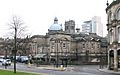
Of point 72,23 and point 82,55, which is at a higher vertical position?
point 72,23

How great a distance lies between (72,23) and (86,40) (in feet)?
102

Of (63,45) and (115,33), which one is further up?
(115,33)

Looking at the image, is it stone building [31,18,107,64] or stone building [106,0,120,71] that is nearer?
stone building [106,0,120,71]

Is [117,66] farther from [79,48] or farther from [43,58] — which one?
[79,48]

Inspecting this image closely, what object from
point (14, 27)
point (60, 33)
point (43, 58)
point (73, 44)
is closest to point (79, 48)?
point (73, 44)

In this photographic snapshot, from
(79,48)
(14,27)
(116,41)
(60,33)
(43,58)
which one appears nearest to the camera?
(14,27)

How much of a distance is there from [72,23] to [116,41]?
98014 mm

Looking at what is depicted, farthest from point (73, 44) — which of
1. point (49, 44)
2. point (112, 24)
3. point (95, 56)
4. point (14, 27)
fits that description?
point (14, 27)

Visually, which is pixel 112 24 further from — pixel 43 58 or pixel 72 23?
pixel 72 23

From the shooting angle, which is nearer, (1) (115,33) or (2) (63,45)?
(1) (115,33)

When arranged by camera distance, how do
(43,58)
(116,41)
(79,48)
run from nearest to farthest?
(116,41) < (43,58) < (79,48)

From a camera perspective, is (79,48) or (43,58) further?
(79,48)

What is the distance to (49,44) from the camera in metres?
118

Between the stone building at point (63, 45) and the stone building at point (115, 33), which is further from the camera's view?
the stone building at point (63, 45)
